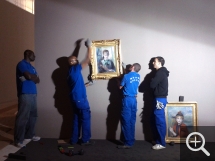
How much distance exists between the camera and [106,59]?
430 centimetres

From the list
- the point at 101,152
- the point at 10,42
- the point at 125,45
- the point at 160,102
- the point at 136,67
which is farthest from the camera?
the point at 10,42

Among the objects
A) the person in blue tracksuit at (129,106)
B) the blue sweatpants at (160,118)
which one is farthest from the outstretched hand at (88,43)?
the blue sweatpants at (160,118)

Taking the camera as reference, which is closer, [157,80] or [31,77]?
[157,80]

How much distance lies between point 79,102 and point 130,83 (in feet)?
3.09

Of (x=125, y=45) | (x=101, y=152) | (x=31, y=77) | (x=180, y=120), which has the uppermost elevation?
(x=125, y=45)

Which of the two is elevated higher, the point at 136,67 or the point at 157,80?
the point at 136,67

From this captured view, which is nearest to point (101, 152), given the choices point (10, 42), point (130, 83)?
point (130, 83)

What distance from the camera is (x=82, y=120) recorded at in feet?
13.2

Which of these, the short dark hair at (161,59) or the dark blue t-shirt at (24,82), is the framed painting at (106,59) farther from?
the dark blue t-shirt at (24,82)

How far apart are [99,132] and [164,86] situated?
153cm

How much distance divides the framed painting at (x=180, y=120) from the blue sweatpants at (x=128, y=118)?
2.12 feet

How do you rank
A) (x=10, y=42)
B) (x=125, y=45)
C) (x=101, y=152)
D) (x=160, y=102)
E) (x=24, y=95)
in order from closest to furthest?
(x=101, y=152), (x=160, y=102), (x=24, y=95), (x=125, y=45), (x=10, y=42)

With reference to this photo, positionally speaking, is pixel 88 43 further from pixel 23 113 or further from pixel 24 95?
pixel 23 113

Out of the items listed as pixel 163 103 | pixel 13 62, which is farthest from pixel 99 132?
pixel 13 62
